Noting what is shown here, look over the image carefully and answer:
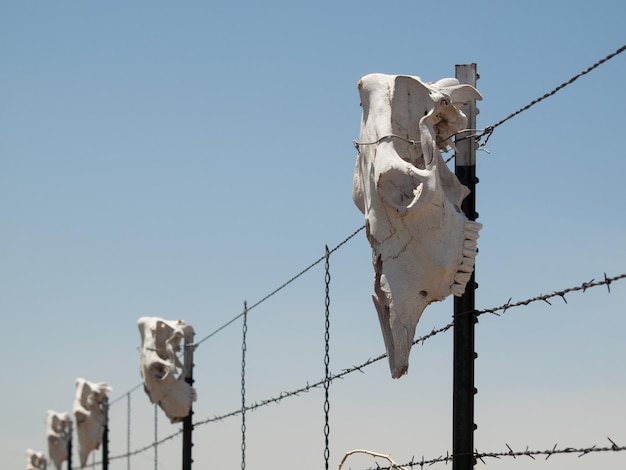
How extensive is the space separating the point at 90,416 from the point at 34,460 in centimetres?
1040

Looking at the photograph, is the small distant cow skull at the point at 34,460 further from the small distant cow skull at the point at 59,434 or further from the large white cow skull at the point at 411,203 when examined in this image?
the large white cow skull at the point at 411,203

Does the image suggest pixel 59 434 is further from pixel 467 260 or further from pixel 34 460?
pixel 467 260

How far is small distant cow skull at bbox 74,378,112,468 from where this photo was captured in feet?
73.1

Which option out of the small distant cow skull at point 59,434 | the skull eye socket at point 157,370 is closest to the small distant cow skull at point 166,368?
the skull eye socket at point 157,370

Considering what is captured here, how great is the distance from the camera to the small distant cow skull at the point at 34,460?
31.5 metres

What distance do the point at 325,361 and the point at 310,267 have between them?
2.86 ft

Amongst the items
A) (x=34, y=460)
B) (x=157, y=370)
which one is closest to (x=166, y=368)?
(x=157, y=370)

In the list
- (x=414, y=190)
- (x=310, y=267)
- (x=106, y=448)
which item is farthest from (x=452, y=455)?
(x=106, y=448)

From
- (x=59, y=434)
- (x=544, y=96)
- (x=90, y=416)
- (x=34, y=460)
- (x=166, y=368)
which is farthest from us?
(x=34, y=460)

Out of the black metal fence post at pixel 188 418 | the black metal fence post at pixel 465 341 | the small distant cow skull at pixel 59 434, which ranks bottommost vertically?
the black metal fence post at pixel 465 341

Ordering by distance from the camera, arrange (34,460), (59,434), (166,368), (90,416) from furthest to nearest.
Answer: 1. (34,460)
2. (59,434)
3. (90,416)
4. (166,368)

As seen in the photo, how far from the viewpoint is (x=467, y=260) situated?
5762mm

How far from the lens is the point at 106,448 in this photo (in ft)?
71.7

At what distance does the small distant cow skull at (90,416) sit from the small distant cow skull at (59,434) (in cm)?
411
